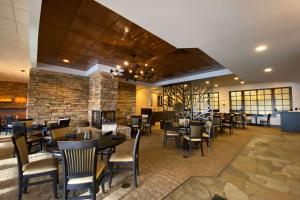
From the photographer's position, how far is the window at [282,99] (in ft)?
29.7

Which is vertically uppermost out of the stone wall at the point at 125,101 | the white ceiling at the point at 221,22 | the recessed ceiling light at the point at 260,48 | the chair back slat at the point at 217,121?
the white ceiling at the point at 221,22

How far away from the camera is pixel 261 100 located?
9.97 m

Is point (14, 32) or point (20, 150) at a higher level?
point (14, 32)

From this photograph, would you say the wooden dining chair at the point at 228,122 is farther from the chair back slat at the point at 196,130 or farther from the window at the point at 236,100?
the window at the point at 236,100

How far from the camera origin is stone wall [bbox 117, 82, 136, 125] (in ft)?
25.6

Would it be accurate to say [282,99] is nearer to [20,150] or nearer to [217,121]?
[217,121]

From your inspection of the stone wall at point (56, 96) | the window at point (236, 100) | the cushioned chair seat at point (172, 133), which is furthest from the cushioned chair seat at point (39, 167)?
the window at point (236, 100)

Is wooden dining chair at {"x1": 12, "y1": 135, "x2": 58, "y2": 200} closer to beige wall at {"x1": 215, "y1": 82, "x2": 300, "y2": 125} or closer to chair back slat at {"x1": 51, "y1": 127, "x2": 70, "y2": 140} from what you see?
chair back slat at {"x1": 51, "y1": 127, "x2": 70, "y2": 140}

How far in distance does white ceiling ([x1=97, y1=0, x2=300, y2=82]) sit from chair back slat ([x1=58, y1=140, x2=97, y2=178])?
184 centimetres

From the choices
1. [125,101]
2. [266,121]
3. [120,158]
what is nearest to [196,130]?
[120,158]

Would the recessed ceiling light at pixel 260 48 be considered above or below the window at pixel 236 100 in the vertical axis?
above

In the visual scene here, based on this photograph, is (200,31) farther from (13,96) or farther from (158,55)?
(13,96)

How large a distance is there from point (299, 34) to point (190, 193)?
135 inches

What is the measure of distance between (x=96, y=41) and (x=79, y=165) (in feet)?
10.3
